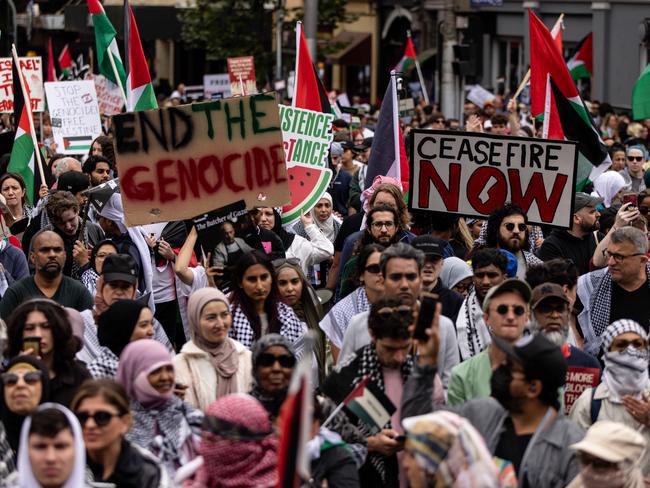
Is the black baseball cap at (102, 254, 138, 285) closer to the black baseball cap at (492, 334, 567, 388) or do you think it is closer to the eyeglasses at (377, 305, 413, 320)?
the eyeglasses at (377, 305, 413, 320)

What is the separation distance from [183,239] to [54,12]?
51013 millimetres

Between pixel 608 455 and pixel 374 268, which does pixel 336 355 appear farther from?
pixel 608 455

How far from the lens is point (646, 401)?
20.9 ft

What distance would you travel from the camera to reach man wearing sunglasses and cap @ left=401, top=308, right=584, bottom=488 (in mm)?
5672

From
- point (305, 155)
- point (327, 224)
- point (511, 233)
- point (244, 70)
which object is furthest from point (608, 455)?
point (244, 70)

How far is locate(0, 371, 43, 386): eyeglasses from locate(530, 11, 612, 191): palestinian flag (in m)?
7.44

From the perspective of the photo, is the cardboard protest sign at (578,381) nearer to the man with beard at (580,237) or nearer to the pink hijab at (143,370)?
the pink hijab at (143,370)

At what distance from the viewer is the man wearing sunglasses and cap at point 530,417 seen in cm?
567

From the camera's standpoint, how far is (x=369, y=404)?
634 cm

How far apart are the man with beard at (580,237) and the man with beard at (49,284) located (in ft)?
10.2

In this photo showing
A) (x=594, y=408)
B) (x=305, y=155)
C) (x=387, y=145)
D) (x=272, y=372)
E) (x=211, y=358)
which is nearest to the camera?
(x=272, y=372)

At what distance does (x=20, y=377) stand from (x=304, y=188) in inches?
235

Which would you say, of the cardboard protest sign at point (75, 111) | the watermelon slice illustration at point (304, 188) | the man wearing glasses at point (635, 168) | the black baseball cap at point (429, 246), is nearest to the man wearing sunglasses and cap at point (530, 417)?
the black baseball cap at point (429, 246)

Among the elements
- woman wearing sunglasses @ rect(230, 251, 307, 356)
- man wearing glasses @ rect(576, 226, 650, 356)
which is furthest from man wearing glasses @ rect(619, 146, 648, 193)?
woman wearing sunglasses @ rect(230, 251, 307, 356)
